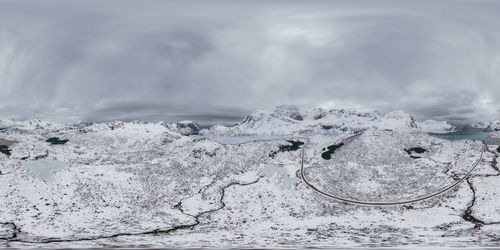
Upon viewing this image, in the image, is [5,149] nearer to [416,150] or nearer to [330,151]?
[330,151]

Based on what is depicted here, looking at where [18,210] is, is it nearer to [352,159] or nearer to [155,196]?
[155,196]

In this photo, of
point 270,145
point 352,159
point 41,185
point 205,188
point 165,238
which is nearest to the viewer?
point 165,238

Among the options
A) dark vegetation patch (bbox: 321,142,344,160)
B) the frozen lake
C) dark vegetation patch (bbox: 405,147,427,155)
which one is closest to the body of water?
the frozen lake

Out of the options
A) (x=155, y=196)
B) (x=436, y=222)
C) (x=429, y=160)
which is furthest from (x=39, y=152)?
(x=429, y=160)

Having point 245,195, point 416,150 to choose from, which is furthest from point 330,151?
point 245,195

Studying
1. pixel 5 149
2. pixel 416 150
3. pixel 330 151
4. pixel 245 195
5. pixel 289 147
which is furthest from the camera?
pixel 289 147

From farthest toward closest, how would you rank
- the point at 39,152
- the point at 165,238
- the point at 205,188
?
the point at 39,152 → the point at 205,188 → the point at 165,238

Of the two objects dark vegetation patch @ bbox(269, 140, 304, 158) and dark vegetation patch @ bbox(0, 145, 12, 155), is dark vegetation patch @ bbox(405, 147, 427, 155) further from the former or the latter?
dark vegetation patch @ bbox(0, 145, 12, 155)
